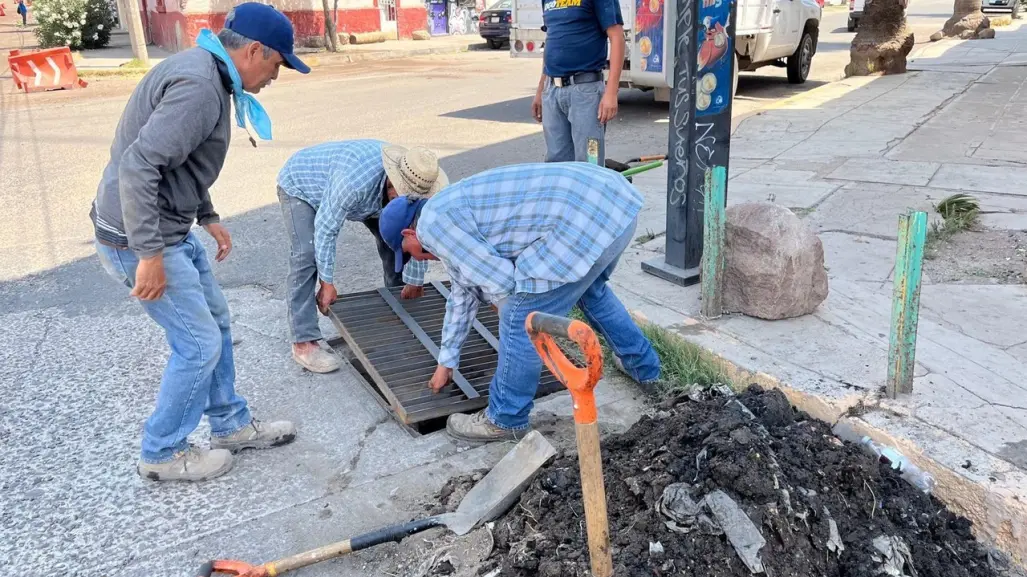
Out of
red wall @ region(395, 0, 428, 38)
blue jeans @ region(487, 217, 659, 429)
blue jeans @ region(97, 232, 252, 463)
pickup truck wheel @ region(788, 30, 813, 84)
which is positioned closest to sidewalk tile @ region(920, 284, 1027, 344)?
blue jeans @ region(487, 217, 659, 429)

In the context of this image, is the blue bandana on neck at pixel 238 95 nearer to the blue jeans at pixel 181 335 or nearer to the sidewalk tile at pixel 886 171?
the blue jeans at pixel 181 335

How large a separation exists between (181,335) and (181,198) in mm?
503

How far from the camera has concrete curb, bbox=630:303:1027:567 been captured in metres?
2.54

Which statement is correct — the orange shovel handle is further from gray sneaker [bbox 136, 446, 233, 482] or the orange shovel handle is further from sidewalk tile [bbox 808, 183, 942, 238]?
sidewalk tile [bbox 808, 183, 942, 238]

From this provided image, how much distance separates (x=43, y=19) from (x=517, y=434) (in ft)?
70.8

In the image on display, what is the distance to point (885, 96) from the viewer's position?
10727mm

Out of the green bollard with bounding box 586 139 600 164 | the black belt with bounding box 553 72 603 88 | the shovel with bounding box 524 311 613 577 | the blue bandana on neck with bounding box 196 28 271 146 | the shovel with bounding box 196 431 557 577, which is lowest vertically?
the shovel with bounding box 196 431 557 577

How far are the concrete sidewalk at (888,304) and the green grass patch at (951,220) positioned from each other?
0.08 meters

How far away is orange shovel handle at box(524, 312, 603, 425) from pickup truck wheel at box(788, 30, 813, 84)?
11.9m

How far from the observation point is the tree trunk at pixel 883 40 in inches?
494

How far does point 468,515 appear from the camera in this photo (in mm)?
2742

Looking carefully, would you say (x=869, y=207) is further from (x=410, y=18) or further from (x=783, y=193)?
(x=410, y=18)

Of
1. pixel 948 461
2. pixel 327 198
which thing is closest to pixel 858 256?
pixel 948 461

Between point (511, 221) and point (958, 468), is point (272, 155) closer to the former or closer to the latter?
point (511, 221)
